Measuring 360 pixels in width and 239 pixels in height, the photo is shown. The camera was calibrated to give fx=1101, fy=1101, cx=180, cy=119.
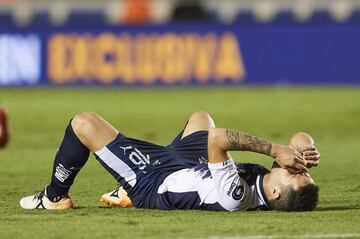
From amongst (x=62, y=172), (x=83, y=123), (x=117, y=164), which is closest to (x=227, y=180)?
(x=117, y=164)

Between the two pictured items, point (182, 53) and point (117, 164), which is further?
point (182, 53)

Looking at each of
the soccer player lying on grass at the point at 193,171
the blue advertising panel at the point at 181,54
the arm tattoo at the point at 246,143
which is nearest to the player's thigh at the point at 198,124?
the soccer player lying on grass at the point at 193,171

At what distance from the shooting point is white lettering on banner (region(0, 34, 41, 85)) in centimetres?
2494

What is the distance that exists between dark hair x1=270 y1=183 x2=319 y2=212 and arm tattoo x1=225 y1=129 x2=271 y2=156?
340 millimetres

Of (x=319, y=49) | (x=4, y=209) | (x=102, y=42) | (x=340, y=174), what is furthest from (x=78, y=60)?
(x=4, y=209)

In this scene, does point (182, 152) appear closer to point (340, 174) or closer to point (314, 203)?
point (314, 203)

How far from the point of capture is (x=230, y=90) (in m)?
25.2

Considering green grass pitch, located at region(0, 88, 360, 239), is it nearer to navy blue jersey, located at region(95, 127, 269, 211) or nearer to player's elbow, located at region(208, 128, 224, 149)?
navy blue jersey, located at region(95, 127, 269, 211)

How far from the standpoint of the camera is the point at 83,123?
845 cm

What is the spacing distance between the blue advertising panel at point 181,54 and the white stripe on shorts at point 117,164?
16.6 m

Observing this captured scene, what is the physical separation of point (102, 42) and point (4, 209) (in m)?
16.7

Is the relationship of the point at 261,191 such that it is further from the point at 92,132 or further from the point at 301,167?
the point at 92,132

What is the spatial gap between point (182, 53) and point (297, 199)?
17032 mm

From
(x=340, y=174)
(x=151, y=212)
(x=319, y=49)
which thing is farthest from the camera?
(x=319, y=49)
